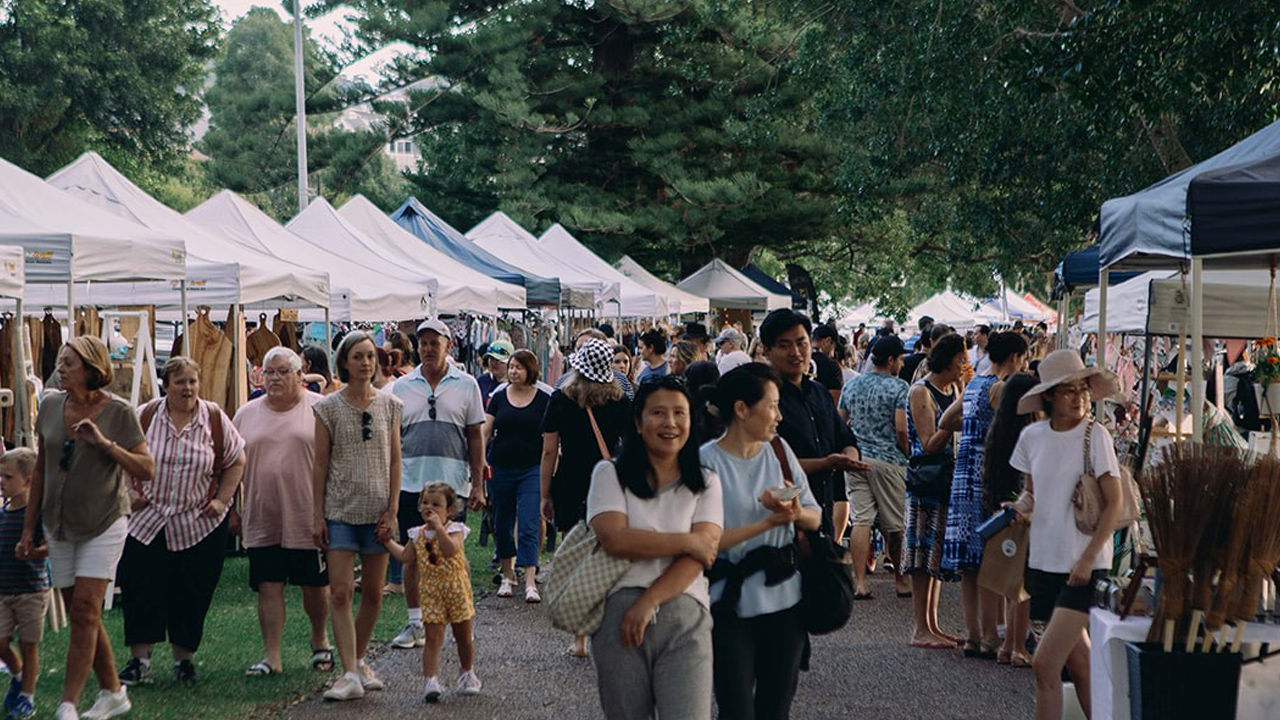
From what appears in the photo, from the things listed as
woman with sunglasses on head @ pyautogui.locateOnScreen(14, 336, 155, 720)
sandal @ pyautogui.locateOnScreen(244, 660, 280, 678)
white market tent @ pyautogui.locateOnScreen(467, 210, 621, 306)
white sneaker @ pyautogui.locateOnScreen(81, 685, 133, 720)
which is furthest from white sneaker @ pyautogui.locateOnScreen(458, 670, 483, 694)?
white market tent @ pyautogui.locateOnScreen(467, 210, 621, 306)

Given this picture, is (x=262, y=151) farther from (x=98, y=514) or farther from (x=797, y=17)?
(x=98, y=514)

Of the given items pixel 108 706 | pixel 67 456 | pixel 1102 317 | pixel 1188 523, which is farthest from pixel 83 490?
pixel 1102 317

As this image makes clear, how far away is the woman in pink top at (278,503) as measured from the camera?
8211mm

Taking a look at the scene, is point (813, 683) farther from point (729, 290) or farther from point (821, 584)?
point (729, 290)

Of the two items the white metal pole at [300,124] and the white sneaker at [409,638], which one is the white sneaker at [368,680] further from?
the white metal pole at [300,124]

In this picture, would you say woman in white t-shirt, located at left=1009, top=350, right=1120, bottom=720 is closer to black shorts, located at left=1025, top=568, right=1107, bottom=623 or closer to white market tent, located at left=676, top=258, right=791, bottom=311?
black shorts, located at left=1025, top=568, right=1107, bottom=623

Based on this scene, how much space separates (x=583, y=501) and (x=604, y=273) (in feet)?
58.8

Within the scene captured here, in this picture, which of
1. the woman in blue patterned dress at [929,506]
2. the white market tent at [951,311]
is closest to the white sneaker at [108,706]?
the woman in blue patterned dress at [929,506]

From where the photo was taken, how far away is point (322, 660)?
8523 mm

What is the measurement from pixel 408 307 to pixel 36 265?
7289mm

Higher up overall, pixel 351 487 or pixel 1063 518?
pixel 1063 518

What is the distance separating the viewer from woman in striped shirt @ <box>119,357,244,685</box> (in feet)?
26.6

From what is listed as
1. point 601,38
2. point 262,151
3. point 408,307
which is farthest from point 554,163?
point 408,307

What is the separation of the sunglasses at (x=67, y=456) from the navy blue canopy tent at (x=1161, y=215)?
501 centimetres
